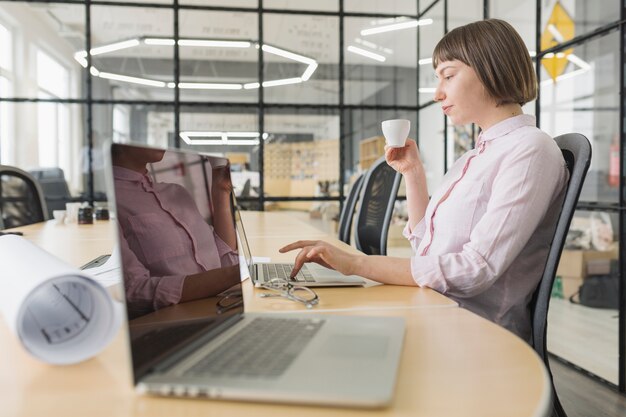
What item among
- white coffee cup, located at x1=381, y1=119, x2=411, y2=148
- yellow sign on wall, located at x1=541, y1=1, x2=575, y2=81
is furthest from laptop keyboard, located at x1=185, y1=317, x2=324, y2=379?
yellow sign on wall, located at x1=541, y1=1, x2=575, y2=81

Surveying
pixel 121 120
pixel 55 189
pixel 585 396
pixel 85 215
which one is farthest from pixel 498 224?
pixel 55 189

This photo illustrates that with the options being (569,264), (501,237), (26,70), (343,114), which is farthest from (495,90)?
(26,70)

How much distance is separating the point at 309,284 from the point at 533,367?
0.56 m

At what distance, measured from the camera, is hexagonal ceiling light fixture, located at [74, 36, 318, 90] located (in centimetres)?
501

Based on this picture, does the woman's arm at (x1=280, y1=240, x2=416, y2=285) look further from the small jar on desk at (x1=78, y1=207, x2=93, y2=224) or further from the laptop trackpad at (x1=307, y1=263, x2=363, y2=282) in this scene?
the small jar on desk at (x1=78, y1=207, x2=93, y2=224)

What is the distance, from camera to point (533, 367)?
0.59m

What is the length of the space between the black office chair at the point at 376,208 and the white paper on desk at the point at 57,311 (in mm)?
1577

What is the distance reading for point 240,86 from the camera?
17.2ft

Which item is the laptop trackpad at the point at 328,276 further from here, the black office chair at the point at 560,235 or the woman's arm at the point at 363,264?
the black office chair at the point at 560,235

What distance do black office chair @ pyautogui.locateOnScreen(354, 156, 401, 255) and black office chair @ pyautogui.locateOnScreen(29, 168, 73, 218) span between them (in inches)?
139

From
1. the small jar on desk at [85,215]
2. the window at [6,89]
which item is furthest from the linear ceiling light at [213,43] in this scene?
the small jar on desk at [85,215]

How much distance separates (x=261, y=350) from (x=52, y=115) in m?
5.05

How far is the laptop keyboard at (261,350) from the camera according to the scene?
52cm

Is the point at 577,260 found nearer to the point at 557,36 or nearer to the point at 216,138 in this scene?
the point at 557,36
